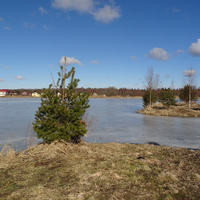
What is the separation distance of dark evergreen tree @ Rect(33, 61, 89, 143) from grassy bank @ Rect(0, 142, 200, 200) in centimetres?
44

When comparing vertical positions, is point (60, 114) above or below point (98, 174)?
above

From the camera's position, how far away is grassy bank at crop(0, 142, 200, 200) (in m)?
3.68

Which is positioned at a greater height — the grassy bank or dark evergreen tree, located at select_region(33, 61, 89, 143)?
dark evergreen tree, located at select_region(33, 61, 89, 143)

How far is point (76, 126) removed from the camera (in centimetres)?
667

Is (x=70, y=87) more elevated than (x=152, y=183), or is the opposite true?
(x=70, y=87)

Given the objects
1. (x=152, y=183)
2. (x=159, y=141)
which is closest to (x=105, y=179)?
(x=152, y=183)

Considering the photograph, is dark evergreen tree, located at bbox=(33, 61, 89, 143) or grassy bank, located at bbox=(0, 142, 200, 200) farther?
dark evergreen tree, located at bbox=(33, 61, 89, 143)

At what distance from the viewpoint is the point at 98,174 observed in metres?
4.55

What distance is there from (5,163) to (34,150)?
1133 millimetres

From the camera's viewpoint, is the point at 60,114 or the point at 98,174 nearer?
A: the point at 98,174

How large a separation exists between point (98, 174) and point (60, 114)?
9.35ft

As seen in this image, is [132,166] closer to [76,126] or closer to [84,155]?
[84,155]

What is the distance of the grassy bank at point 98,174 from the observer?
368 centimetres

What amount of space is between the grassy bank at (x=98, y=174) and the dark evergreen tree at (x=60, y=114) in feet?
1.43
